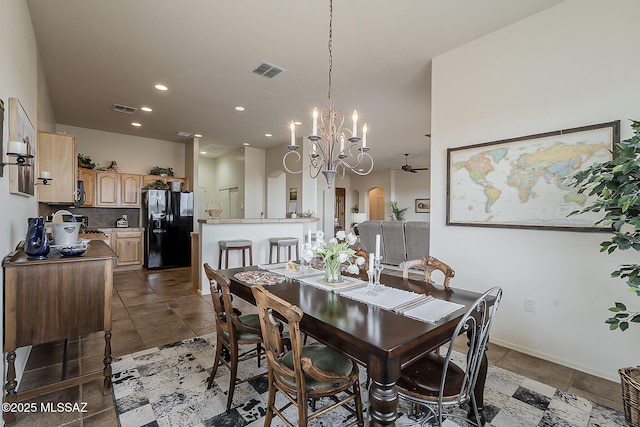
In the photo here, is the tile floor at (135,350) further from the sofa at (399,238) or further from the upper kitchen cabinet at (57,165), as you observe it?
the sofa at (399,238)

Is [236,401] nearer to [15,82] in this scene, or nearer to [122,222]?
[15,82]

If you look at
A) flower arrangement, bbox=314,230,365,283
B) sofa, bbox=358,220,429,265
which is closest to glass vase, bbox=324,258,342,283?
flower arrangement, bbox=314,230,365,283

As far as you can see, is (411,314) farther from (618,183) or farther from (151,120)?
(151,120)

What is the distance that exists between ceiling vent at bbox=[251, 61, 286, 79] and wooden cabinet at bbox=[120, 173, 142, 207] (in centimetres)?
448

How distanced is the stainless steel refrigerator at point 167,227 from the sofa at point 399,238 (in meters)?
4.01

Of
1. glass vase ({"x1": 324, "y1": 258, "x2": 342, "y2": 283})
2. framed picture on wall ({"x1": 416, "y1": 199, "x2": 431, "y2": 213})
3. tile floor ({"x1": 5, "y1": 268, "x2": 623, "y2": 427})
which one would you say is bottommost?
tile floor ({"x1": 5, "y1": 268, "x2": 623, "y2": 427})

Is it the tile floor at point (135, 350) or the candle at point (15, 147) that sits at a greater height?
the candle at point (15, 147)

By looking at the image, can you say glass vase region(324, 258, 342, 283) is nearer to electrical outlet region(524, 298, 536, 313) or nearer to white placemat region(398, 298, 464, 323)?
white placemat region(398, 298, 464, 323)

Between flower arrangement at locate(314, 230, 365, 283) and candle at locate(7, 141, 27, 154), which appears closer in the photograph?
candle at locate(7, 141, 27, 154)

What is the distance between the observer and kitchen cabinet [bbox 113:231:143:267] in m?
6.21

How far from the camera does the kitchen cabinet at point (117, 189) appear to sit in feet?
20.0

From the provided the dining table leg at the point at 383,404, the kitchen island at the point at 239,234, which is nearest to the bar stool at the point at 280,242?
the kitchen island at the point at 239,234

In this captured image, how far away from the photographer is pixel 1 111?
174 centimetres

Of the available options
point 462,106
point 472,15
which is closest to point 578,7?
point 472,15
